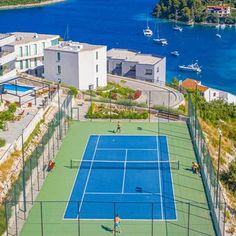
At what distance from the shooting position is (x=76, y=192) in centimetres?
2391

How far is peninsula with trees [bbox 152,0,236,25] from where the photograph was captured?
95.2 metres

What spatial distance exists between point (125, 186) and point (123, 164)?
2584 millimetres

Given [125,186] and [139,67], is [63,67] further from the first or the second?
[125,186]

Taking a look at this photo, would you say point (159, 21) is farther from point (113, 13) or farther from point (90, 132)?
point (90, 132)

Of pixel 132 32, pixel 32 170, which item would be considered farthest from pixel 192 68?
pixel 32 170

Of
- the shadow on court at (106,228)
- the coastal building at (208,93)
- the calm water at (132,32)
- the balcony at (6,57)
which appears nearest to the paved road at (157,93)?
the coastal building at (208,93)

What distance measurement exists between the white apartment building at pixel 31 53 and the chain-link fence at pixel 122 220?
20.1 meters

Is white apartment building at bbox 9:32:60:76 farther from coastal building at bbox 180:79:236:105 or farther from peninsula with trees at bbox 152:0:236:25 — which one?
peninsula with trees at bbox 152:0:236:25

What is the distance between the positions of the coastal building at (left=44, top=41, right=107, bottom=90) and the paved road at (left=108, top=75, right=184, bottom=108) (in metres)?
2.48

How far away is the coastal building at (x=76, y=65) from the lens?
38.2 metres

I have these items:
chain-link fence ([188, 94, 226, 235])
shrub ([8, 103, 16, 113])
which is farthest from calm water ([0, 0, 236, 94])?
shrub ([8, 103, 16, 113])

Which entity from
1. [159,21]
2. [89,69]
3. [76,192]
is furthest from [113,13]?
[76,192]

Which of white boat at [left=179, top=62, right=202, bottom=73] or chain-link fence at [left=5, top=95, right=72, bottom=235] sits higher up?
chain-link fence at [left=5, top=95, right=72, bottom=235]

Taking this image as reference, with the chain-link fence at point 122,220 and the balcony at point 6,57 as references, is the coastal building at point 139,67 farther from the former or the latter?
the chain-link fence at point 122,220
